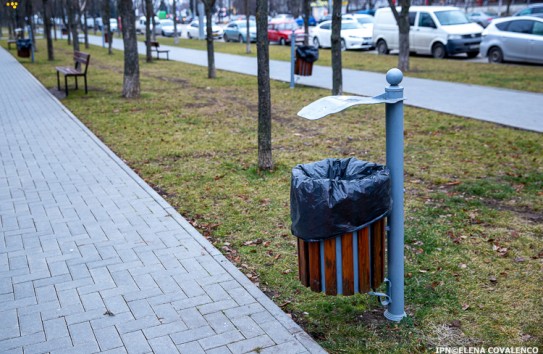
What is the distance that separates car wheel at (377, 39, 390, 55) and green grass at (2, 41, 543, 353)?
13.7m

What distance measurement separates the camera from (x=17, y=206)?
6.92 m

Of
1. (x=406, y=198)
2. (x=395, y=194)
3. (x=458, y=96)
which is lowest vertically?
(x=406, y=198)

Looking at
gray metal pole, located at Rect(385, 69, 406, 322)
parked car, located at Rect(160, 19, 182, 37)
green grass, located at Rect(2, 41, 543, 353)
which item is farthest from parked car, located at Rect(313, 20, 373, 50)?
gray metal pole, located at Rect(385, 69, 406, 322)

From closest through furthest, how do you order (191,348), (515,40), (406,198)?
1. (191,348)
2. (406,198)
3. (515,40)

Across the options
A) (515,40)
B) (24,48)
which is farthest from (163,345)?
(24,48)

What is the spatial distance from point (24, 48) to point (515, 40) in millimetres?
20795

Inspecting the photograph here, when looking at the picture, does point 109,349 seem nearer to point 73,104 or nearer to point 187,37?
point 73,104

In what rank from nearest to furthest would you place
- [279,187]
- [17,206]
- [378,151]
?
1. [17,206]
2. [279,187]
3. [378,151]

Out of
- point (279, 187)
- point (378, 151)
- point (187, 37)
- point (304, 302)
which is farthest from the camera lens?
point (187, 37)

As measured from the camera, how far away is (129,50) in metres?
14.8

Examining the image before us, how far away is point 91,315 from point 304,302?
1.54m

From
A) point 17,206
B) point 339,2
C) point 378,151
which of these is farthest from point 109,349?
point 339,2

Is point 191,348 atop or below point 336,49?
below

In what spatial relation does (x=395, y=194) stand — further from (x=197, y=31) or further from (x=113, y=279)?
(x=197, y=31)
